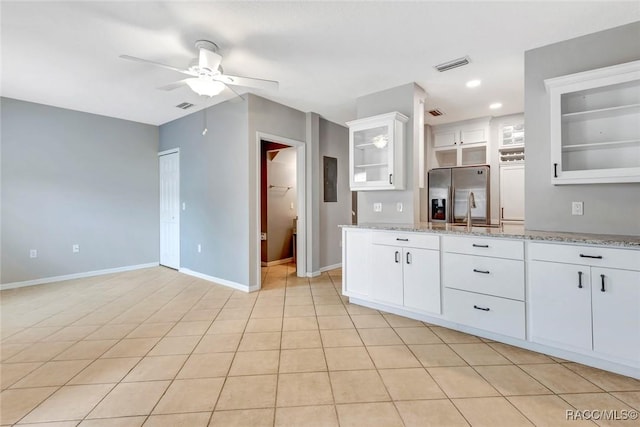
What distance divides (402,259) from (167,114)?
4274 millimetres

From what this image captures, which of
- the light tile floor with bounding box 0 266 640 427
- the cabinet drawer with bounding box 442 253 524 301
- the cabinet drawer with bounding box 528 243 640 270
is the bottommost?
the light tile floor with bounding box 0 266 640 427

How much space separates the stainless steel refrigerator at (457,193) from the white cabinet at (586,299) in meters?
2.59

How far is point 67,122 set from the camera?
175 inches

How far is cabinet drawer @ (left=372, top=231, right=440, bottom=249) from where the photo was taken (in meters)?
2.75

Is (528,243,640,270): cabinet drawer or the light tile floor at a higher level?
(528,243,640,270): cabinet drawer

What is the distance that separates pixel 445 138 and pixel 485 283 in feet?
11.1

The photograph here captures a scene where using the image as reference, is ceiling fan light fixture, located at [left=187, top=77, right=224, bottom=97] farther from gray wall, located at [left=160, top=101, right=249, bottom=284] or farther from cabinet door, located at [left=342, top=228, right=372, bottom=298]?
cabinet door, located at [left=342, top=228, right=372, bottom=298]

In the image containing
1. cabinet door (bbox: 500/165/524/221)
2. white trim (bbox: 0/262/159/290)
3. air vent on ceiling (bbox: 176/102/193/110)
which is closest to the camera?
white trim (bbox: 0/262/159/290)

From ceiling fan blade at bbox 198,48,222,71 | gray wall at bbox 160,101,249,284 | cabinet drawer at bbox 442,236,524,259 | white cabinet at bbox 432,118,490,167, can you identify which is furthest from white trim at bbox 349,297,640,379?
white cabinet at bbox 432,118,490,167

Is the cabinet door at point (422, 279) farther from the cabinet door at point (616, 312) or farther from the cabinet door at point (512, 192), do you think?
the cabinet door at point (512, 192)

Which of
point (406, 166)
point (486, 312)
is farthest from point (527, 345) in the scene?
point (406, 166)

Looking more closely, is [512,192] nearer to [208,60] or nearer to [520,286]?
[520,286]

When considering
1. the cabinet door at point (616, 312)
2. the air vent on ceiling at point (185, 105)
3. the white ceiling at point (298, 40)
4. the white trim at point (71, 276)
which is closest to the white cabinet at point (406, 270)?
the cabinet door at point (616, 312)

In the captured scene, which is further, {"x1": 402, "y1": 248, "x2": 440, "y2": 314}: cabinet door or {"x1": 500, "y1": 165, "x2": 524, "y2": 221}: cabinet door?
{"x1": 500, "y1": 165, "x2": 524, "y2": 221}: cabinet door
